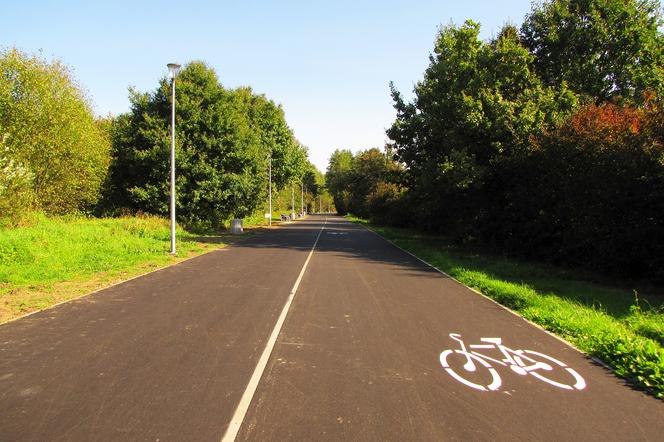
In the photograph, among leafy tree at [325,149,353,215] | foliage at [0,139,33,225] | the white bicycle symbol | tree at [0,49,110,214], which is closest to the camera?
the white bicycle symbol

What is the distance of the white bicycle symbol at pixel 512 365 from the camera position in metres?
5.16

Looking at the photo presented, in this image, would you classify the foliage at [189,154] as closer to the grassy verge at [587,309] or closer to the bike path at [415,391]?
the grassy verge at [587,309]

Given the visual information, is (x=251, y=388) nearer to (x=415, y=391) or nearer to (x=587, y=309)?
(x=415, y=391)

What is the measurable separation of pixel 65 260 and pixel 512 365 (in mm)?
12616

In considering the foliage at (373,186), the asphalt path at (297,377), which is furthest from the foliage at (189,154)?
the asphalt path at (297,377)

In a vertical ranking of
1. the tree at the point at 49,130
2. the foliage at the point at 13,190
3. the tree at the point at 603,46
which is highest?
the tree at the point at 603,46

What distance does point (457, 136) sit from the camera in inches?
789

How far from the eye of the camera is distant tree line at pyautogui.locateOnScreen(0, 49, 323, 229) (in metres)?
23.4

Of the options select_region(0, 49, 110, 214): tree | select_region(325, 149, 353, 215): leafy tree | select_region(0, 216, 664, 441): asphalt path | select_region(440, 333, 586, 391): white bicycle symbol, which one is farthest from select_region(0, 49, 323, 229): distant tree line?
select_region(325, 149, 353, 215): leafy tree

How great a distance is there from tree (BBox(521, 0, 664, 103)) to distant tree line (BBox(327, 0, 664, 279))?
50mm

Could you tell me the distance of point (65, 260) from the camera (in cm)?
1353

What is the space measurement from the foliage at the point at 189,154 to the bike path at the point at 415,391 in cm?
2331

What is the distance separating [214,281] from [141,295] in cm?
219

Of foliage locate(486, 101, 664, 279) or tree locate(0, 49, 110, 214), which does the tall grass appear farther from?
foliage locate(486, 101, 664, 279)
